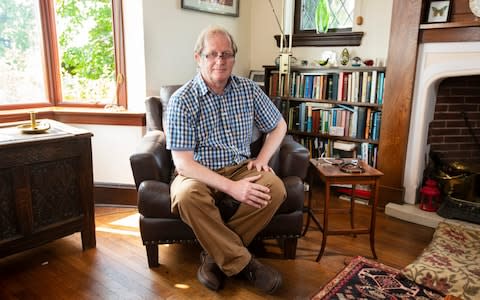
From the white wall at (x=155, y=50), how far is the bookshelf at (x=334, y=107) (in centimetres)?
26

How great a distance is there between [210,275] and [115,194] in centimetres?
121

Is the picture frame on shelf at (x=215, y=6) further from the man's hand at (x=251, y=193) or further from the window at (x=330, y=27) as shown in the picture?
the man's hand at (x=251, y=193)

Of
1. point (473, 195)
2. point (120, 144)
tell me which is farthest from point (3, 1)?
point (473, 195)

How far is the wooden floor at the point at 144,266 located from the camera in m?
1.65

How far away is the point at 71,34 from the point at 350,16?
207 cm

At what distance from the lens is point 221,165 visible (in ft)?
6.02

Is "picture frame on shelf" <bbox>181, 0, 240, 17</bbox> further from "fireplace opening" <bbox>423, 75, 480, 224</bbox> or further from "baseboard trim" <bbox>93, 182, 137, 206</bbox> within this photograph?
"fireplace opening" <bbox>423, 75, 480, 224</bbox>

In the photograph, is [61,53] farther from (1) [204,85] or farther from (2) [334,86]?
(2) [334,86]

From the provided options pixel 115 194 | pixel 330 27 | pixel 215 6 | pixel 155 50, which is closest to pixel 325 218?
pixel 115 194

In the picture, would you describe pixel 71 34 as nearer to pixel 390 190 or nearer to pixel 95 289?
pixel 95 289

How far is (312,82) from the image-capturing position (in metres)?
2.92

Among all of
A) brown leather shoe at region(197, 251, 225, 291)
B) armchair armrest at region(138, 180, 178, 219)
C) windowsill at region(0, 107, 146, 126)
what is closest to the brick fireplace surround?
brown leather shoe at region(197, 251, 225, 291)

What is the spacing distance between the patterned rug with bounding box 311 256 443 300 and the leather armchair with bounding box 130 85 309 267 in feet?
0.98

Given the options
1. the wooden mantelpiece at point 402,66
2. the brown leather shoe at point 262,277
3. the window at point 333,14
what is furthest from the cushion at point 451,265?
the window at point 333,14
